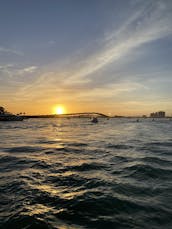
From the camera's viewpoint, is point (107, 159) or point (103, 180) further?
point (107, 159)

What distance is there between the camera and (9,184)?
31.0 ft

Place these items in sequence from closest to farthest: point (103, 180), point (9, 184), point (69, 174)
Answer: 1. point (9, 184)
2. point (103, 180)
3. point (69, 174)

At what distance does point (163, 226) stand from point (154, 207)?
1278 millimetres

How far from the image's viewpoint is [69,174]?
36.4 ft

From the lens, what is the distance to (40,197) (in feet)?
25.6

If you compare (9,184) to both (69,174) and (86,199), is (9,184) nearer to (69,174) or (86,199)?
(69,174)

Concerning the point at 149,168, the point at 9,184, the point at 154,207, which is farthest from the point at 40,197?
the point at 149,168

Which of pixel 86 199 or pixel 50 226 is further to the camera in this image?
pixel 86 199

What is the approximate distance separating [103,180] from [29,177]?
4.01 metres

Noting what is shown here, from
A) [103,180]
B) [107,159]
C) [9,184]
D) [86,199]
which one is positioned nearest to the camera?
[86,199]

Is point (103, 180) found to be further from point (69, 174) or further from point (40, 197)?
point (40, 197)

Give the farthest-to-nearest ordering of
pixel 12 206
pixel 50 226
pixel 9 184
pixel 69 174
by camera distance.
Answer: pixel 69 174
pixel 9 184
pixel 12 206
pixel 50 226

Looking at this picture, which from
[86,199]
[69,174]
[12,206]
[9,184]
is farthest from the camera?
[69,174]

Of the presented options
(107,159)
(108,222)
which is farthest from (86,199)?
(107,159)
